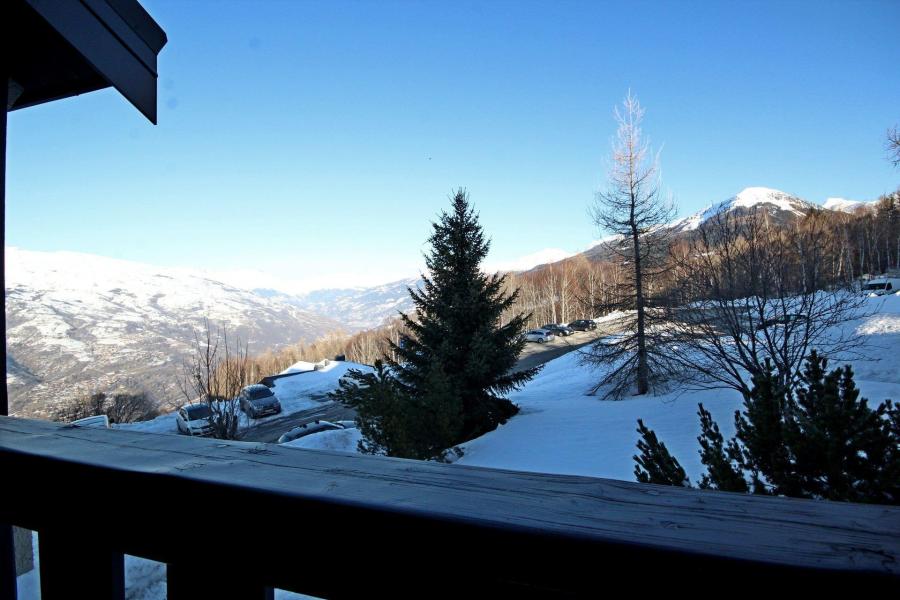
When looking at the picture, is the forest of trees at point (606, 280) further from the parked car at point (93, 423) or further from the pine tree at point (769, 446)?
the pine tree at point (769, 446)

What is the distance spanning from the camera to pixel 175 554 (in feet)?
2.53

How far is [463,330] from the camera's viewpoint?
44.0ft

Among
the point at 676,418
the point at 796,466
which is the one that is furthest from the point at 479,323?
the point at 796,466

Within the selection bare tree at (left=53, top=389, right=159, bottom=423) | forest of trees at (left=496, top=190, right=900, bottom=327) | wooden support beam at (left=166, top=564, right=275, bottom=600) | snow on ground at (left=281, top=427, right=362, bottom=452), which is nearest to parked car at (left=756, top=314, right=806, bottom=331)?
forest of trees at (left=496, top=190, right=900, bottom=327)

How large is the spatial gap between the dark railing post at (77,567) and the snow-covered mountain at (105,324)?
2074mm

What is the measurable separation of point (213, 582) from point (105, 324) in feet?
372

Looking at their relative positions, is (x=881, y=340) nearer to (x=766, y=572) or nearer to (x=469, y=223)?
(x=469, y=223)

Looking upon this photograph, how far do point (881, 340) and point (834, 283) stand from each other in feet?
36.4

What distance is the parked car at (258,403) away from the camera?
69.8 feet

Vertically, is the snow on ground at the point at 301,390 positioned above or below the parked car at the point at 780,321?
below

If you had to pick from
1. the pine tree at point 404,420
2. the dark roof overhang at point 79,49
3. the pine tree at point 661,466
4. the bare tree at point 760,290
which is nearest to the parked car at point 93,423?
the dark roof overhang at point 79,49

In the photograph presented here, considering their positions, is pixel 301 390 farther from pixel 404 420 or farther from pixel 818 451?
pixel 818 451

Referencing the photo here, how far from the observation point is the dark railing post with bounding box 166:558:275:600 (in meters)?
0.71

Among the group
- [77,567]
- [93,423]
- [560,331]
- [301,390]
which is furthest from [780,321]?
[560,331]
